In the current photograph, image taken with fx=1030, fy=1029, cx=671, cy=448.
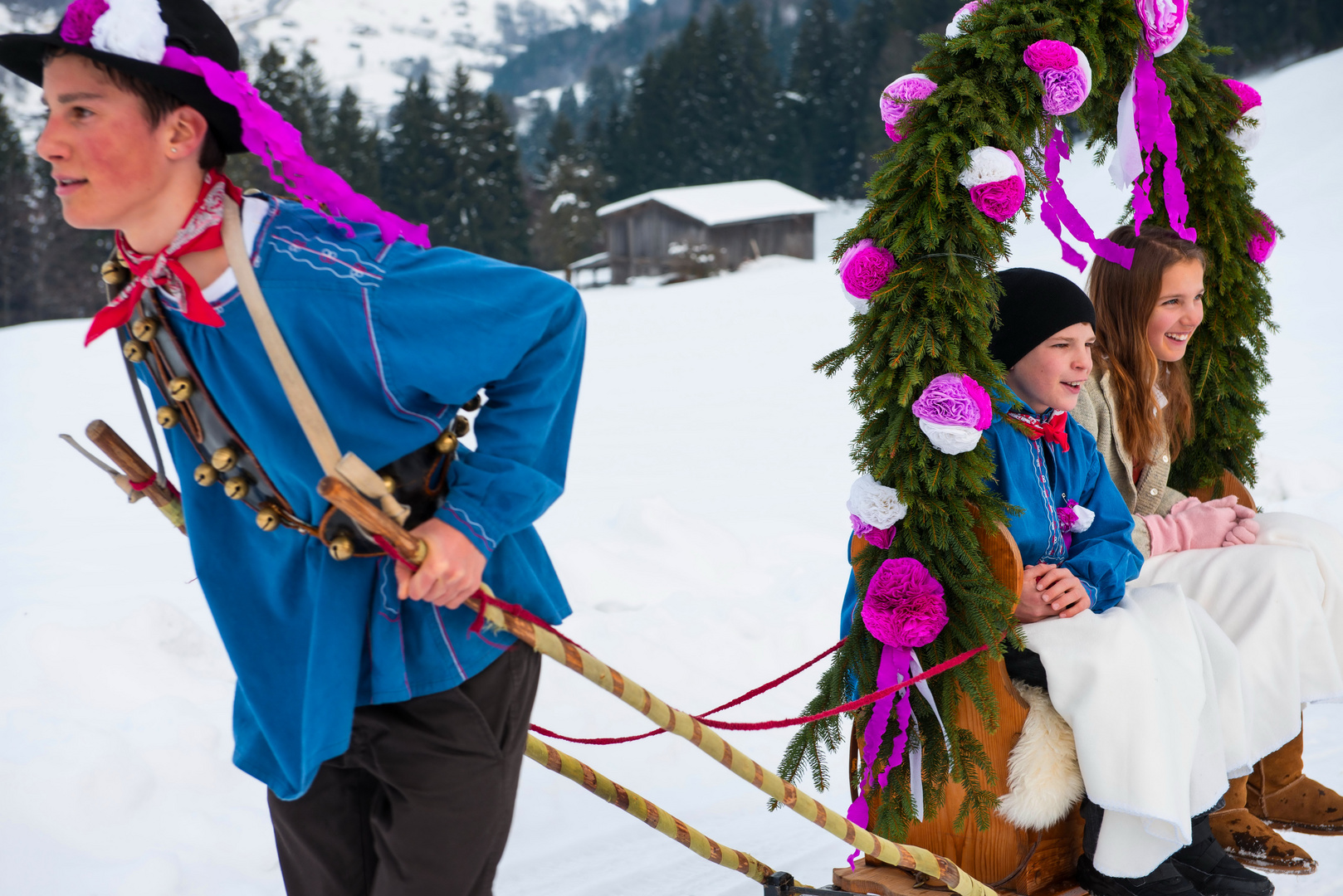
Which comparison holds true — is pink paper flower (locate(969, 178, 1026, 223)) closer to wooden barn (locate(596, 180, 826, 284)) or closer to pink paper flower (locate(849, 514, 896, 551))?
pink paper flower (locate(849, 514, 896, 551))

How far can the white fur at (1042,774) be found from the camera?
2559 millimetres

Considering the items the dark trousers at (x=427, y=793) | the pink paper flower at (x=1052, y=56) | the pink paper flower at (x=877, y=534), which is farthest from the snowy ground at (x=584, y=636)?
the pink paper flower at (x=1052, y=56)

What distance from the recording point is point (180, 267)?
1547mm

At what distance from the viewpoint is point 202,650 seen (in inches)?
159

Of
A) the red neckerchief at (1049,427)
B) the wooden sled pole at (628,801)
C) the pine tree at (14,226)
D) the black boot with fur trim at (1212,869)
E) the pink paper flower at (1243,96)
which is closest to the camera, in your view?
Answer: the wooden sled pole at (628,801)

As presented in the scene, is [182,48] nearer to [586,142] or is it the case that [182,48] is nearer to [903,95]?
[903,95]

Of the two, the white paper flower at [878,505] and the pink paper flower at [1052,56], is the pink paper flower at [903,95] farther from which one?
the white paper flower at [878,505]

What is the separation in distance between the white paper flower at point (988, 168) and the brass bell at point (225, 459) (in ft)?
5.62

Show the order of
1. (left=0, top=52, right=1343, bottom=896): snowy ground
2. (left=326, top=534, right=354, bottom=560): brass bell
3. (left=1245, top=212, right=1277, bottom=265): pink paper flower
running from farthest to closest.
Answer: (left=1245, top=212, right=1277, bottom=265): pink paper flower
(left=0, top=52, right=1343, bottom=896): snowy ground
(left=326, top=534, right=354, bottom=560): brass bell

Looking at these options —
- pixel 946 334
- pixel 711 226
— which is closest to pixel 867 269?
pixel 946 334

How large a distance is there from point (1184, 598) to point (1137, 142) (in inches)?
49.8

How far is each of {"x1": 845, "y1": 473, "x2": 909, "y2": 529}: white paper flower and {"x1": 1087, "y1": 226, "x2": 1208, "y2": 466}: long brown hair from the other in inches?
48.3

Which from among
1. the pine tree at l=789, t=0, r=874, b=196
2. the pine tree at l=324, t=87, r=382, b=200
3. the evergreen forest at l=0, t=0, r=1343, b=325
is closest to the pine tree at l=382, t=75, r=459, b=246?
the evergreen forest at l=0, t=0, r=1343, b=325

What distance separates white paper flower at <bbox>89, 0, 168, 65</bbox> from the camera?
1427 mm
